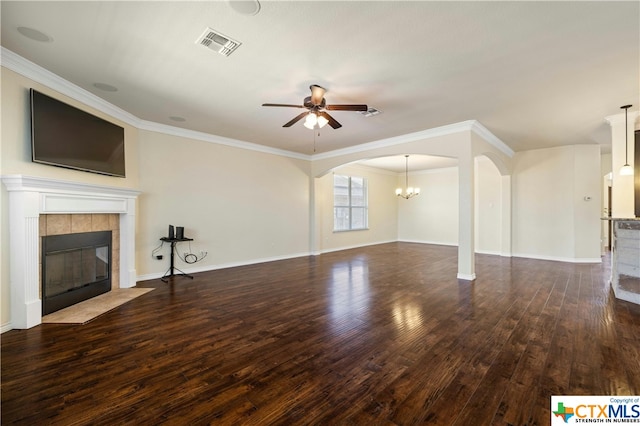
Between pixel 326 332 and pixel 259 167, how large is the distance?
4.73m

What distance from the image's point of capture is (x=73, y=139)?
140 inches

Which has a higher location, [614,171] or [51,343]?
[614,171]

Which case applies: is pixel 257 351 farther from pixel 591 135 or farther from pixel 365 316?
pixel 591 135

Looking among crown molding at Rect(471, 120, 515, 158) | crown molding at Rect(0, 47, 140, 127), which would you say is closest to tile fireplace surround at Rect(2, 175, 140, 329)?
crown molding at Rect(0, 47, 140, 127)

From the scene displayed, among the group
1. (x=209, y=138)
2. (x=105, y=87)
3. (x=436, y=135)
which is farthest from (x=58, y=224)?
(x=436, y=135)

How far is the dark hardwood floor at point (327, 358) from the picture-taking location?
1712mm

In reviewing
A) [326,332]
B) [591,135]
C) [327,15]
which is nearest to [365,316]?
[326,332]

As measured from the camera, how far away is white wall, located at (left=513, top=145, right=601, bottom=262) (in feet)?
21.3

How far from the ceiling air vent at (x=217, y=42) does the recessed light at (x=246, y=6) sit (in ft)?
1.31

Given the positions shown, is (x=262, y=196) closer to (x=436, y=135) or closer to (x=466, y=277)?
(x=436, y=135)

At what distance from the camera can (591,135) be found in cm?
566

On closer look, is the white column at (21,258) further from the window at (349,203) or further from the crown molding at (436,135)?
the window at (349,203)

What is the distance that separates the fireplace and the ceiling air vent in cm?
304

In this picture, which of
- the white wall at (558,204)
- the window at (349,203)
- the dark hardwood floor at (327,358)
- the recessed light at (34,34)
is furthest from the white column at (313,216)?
the recessed light at (34,34)
